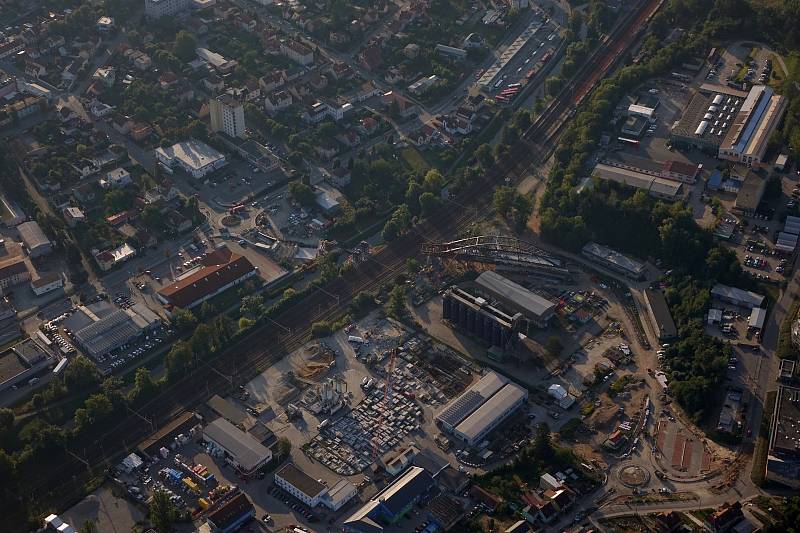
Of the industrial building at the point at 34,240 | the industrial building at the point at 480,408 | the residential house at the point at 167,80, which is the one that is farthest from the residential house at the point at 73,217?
the industrial building at the point at 480,408

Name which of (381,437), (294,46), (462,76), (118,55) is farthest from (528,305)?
(118,55)

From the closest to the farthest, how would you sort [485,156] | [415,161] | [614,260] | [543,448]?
[543,448] → [614,260] → [485,156] → [415,161]

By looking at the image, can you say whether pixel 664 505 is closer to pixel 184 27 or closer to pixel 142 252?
pixel 142 252

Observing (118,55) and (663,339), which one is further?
(118,55)

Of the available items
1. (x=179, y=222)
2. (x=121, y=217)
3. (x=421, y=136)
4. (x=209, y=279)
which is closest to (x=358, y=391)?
(x=209, y=279)

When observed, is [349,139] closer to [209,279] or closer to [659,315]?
[209,279]

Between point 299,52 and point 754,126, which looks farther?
point 299,52
